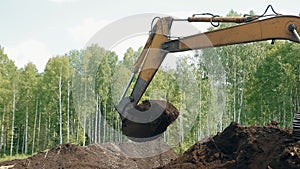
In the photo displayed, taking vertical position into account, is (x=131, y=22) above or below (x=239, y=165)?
above

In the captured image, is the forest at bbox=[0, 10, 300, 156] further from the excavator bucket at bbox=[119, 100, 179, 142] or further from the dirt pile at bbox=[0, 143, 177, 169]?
the excavator bucket at bbox=[119, 100, 179, 142]

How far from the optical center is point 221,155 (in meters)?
9.77

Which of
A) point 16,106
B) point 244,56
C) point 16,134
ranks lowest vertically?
point 16,134

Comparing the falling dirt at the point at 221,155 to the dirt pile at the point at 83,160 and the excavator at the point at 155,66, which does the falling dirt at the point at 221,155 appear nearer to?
the dirt pile at the point at 83,160

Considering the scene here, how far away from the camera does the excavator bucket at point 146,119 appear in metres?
10.1

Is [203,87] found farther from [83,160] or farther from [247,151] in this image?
[247,151]

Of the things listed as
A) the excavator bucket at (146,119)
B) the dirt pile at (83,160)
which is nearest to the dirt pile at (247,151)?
the excavator bucket at (146,119)

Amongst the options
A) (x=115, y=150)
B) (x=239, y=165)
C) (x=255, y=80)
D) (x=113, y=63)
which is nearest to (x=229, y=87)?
(x=255, y=80)

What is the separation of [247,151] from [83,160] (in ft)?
26.9

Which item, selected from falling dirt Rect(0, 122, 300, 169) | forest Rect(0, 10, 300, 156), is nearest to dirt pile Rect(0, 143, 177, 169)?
falling dirt Rect(0, 122, 300, 169)

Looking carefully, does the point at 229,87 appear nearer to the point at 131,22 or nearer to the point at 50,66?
the point at 50,66

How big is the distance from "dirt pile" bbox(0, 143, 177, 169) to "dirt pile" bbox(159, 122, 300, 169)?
5081mm

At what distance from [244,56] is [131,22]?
2213 centimetres

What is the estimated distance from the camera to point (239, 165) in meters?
8.22
